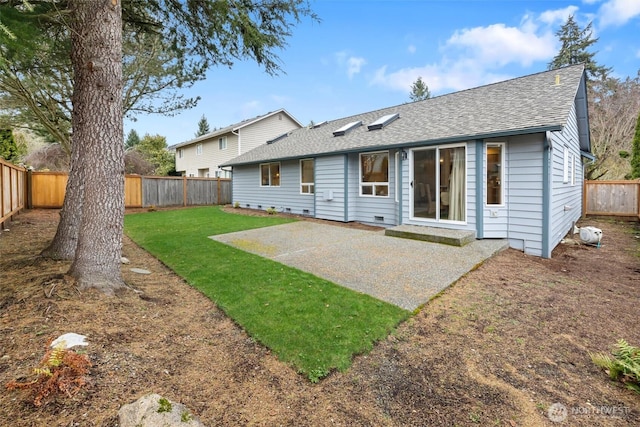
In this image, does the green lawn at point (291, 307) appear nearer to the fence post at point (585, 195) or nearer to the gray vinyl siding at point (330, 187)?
the gray vinyl siding at point (330, 187)

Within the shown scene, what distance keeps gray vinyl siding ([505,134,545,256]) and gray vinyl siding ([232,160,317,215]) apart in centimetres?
677

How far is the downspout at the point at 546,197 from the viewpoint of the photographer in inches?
244

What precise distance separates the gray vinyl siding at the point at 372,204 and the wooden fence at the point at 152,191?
9.29 m

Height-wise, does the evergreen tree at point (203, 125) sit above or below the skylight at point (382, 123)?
above

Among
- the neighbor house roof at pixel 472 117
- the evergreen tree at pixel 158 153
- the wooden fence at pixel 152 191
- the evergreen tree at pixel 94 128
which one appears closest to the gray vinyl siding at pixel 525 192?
the neighbor house roof at pixel 472 117

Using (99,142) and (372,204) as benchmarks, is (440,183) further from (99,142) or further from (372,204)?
(99,142)

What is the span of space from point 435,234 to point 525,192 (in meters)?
2.08

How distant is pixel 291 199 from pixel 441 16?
8.60 m

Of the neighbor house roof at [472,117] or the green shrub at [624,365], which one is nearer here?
the green shrub at [624,365]

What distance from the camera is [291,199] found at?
1266 centimetres

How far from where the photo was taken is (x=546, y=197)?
622 cm

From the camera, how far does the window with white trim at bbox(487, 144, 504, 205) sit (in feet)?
22.5

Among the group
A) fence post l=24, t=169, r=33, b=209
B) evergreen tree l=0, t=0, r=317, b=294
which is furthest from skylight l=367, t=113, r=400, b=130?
fence post l=24, t=169, r=33, b=209

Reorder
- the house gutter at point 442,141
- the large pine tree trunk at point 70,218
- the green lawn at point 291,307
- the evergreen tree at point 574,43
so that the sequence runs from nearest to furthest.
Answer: the green lawn at point 291,307 < the large pine tree trunk at point 70,218 < the house gutter at point 442,141 < the evergreen tree at point 574,43
